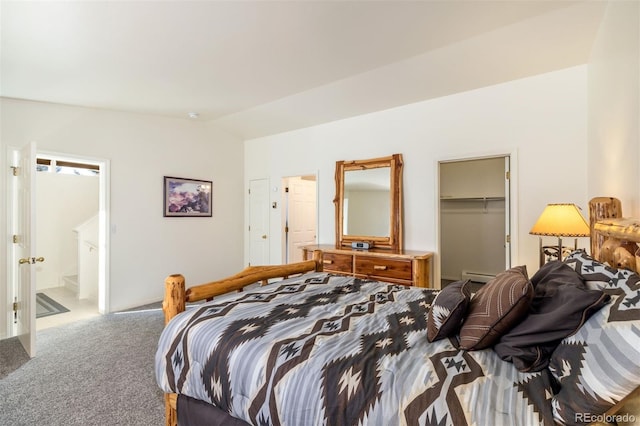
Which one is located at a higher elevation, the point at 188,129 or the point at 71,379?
the point at 188,129

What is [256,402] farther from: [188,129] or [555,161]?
[188,129]

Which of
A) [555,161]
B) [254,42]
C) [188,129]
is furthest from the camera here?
[188,129]

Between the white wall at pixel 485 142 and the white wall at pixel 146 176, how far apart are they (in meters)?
1.83

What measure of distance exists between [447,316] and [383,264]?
2146mm

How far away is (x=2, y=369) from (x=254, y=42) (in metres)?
3.45

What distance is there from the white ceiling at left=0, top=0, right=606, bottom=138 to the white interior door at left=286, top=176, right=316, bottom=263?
72.0 inches

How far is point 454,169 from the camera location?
5160mm

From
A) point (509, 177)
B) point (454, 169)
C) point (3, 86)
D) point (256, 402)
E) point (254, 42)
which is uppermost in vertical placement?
point (254, 42)

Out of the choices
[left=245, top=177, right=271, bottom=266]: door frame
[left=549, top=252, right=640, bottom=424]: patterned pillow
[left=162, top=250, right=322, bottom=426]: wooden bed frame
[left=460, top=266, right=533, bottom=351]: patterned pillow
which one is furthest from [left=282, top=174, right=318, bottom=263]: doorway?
[left=549, top=252, right=640, bottom=424]: patterned pillow

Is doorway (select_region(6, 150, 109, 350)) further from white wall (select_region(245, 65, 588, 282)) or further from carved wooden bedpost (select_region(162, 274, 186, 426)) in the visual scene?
white wall (select_region(245, 65, 588, 282))

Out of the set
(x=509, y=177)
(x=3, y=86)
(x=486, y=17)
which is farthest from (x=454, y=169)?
(x=3, y=86)

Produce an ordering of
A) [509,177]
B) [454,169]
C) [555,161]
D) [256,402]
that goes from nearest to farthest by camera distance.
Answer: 1. [256,402]
2. [555,161]
3. [509,177]
4. [454,169]

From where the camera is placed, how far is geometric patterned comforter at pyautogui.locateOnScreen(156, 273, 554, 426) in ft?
3.00

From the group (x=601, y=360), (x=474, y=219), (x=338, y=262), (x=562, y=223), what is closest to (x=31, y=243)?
(x=338, y=262)
